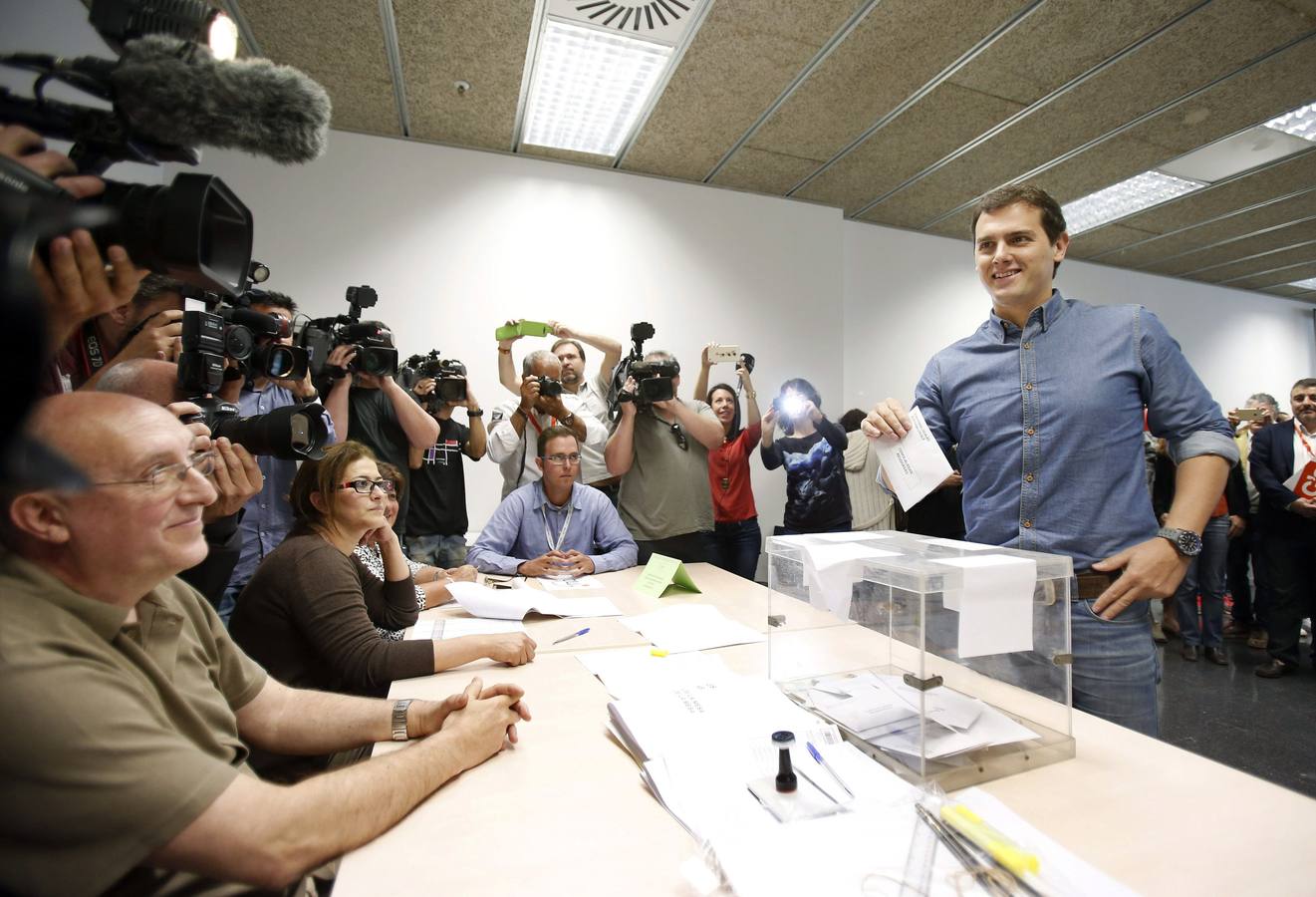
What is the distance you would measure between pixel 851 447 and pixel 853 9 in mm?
2265

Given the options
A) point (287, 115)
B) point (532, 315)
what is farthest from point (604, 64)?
point (287, 115)

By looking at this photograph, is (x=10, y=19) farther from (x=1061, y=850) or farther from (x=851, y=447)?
(x=851, y=447)

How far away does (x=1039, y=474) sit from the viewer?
126 centimetres

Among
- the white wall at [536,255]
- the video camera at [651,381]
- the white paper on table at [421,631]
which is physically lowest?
the white paper on table at [421,631]

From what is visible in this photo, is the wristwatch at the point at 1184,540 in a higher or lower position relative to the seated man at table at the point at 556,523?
higher

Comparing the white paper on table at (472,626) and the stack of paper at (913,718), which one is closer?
the stack of paper at (913,718)

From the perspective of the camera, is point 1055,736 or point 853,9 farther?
point 853,9

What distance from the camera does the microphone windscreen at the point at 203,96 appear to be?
0.50m

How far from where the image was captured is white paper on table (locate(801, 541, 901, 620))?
983 mm

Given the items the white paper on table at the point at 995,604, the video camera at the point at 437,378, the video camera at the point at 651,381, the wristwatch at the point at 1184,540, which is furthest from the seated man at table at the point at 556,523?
the wristwatch at the point at 1184,540

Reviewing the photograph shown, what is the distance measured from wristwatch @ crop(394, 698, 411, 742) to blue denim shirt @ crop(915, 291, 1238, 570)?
123cm

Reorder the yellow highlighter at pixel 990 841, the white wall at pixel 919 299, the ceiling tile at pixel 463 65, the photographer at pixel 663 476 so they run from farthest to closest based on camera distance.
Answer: the white wall at pixel 919 299, the photographer at pixel 663 476, the ceiling tile at pixel 463 65, the yellow highlighter at pixel 990 841

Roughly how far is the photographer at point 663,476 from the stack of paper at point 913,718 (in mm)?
1548

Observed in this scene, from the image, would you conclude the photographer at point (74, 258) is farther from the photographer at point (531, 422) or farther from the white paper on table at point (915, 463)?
the photographer at point (531, 422)
